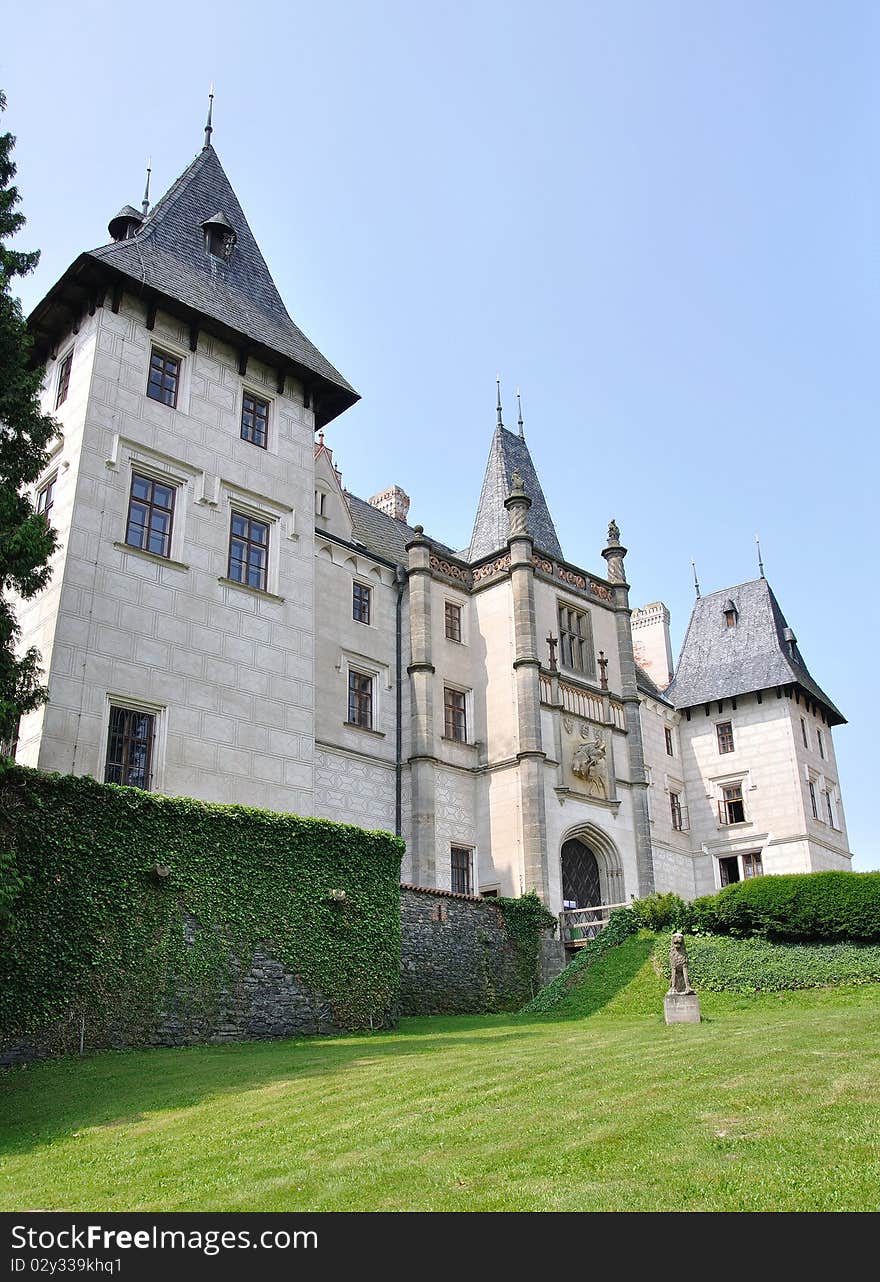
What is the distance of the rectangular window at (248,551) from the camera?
2378 cm

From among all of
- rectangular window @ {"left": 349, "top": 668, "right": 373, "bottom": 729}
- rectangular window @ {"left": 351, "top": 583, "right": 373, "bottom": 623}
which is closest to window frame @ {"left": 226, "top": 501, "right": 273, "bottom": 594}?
rectangular window @ {"left": 351, "top": 583, "right": 373, "bottom": 623}

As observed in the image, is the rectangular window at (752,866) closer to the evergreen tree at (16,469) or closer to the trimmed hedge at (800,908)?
the trimmed hedge at (800,908)

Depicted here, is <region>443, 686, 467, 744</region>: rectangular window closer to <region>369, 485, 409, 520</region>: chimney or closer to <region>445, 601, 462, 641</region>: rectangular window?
<region>445, 601, 462, 641</region>: rectangular window

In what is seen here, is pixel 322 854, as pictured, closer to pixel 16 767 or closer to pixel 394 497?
pixel 16 767

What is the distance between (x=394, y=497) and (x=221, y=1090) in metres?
30.3

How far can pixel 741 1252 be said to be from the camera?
5391mm

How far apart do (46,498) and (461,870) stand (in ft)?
50.4

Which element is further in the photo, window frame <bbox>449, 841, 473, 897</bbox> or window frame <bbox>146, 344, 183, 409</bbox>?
window frame <bbox>449, 841, 473, 897</bbox>

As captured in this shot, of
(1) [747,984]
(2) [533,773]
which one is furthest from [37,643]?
(1) [747,984]

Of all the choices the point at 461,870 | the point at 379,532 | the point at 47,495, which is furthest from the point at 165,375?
the point at 461,870

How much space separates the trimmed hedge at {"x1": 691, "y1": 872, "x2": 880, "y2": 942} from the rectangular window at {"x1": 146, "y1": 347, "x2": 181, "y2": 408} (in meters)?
18.1

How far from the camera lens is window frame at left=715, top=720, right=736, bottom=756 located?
42.1 metres

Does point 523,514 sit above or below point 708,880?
above

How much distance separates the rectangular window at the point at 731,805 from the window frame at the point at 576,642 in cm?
1117
